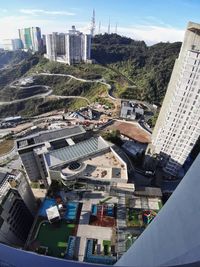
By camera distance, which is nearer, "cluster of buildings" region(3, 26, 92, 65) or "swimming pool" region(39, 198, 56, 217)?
"swimming pool" region(39, 198, 56, 217)

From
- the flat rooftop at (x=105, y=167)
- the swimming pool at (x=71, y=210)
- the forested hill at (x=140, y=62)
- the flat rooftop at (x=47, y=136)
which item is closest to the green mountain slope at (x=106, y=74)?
the forested hill at (x=140, y=62)

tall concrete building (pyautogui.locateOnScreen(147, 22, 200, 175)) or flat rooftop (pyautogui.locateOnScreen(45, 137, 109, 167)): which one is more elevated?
tall concrete building (pyautogui.locateOnScreen(147, 22, 200, 175))

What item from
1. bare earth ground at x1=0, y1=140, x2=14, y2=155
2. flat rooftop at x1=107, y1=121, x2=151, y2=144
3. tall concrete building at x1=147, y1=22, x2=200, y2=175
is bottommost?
bare earth ground at x1=0, y1=140, x2=14, y2=155

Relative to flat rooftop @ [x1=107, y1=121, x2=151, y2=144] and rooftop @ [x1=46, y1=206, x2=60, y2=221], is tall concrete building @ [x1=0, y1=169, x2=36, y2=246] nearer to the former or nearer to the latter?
rooftop @ [x1=46, y1=206, x2=60, y2=221]

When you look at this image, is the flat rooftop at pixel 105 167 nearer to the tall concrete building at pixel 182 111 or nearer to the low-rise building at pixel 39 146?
the low-rise building at pixel 39 146

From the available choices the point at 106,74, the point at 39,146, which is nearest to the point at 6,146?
the point at 39,146

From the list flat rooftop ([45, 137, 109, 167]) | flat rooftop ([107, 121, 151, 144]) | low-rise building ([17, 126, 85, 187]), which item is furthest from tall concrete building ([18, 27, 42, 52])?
flat rooftop ([45, 137, 109, 167])

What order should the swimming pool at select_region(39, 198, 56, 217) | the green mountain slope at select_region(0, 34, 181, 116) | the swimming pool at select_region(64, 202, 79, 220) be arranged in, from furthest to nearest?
the green mountain slope at select_region(0, 34, 181, 116)
the swimming pool at select_region(39, 198, 56, 217)
the swimming pool at select_region(64, 202, 79, 220)
